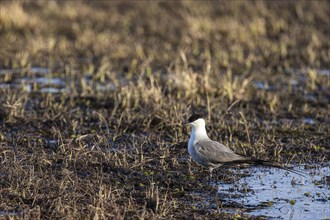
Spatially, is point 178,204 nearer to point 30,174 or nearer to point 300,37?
point 30,174

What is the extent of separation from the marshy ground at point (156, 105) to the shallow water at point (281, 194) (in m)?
0.02

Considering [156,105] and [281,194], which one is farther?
[156,105]

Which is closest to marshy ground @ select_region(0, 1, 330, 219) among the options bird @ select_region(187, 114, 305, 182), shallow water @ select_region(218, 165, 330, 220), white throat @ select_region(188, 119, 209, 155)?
shallow water @ select_region(218, 165, 330, 220)

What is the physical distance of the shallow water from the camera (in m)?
6.07

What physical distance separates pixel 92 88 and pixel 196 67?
2496 mm

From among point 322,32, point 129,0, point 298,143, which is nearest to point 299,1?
point 322,32

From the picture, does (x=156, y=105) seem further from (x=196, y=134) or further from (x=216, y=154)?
(x=216, y=154)

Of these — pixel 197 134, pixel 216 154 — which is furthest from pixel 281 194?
pixel 197 134

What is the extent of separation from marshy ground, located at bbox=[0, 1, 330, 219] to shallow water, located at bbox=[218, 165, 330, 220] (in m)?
0.02

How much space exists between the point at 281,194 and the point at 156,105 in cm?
289

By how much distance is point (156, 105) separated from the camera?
9.12 meters

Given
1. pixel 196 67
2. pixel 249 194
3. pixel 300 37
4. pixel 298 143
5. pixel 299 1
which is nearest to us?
pixel 249 194

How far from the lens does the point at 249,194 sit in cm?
656

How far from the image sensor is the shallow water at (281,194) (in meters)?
6.07
